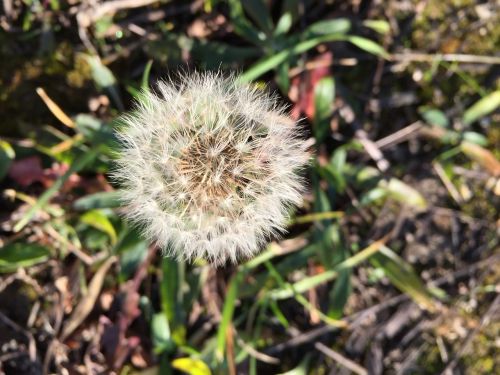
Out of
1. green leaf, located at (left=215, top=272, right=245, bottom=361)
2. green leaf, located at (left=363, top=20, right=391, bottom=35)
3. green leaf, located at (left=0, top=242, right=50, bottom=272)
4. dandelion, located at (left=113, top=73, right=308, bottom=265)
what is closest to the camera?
dandelion, located at (left=113, top=73, right=308, bottom=265)

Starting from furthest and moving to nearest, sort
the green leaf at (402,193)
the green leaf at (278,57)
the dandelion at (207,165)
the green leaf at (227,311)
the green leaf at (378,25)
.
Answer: the green leaf at (402,193) < the green leaf at (378,25) < the green leaf at (278,57) < the green leaf at (227,311) < the dandelion at (207,165)

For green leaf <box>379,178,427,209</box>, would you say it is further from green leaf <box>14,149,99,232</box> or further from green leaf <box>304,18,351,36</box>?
green leaf <box>14,149,99,232</box>

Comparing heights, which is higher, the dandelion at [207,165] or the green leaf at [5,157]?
the green leaf at [5,157]

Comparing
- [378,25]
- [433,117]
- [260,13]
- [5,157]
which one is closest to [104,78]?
[5,157]

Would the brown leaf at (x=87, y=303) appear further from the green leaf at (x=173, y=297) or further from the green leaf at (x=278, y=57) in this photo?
the green leaf at (x=278, y=57)

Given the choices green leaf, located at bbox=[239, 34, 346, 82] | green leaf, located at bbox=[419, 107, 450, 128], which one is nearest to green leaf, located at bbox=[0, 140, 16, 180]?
green leaf, located at bbox=[239, 34, 346, 82]

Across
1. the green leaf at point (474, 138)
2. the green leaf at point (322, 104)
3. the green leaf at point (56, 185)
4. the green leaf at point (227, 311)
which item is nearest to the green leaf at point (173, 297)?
the green leaf at point (227, 311)
